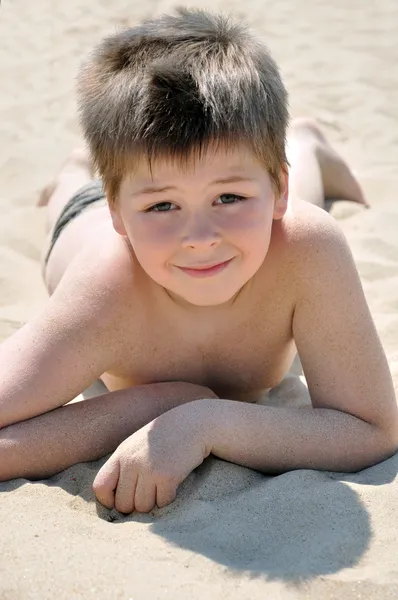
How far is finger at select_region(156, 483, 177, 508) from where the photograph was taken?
223 cm

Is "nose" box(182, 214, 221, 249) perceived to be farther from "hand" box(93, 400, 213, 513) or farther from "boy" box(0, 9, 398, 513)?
"hand" box(93, 400, 213, 513)

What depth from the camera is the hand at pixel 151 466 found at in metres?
2.23

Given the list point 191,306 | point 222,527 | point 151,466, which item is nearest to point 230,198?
point 191,306

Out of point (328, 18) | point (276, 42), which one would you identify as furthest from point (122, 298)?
point (328, 18)

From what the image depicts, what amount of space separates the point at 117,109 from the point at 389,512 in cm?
114

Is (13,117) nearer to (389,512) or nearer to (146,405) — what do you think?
(146,405)

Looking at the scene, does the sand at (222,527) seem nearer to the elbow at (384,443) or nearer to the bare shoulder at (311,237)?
the elbow at (384,443)

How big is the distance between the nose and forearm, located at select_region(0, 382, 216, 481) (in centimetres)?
52

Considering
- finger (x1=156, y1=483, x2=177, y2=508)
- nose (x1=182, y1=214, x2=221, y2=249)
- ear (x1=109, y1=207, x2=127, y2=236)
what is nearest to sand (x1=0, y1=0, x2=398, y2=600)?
finger (x1=156, y1=483, x2=177, y2=508)

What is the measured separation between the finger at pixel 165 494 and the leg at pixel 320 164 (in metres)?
1.99

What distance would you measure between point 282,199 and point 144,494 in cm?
83

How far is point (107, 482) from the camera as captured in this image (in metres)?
2.24

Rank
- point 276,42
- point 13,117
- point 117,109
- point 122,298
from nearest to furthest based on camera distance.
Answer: point 117,109 → point 122,298 → point 13,117 → point 276,42

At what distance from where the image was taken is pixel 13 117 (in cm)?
547
